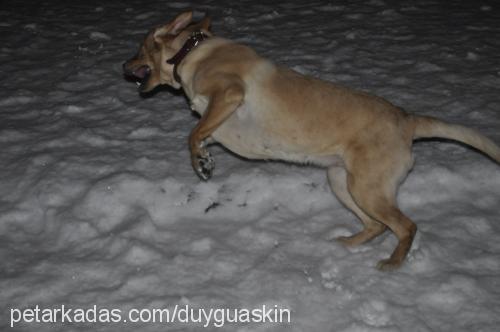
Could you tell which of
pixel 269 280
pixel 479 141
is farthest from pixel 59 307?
pixel 479 141

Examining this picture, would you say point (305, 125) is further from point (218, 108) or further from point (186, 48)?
point (186, 48)

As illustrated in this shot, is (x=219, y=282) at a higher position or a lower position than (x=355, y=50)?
lower

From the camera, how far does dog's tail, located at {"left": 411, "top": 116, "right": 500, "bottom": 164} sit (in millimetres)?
3350

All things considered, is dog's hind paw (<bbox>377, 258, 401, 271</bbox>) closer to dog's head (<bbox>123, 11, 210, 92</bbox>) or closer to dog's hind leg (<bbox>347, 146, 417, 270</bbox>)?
dog's hind leg (<bbox>347, 146, 417, 270</bbox>)

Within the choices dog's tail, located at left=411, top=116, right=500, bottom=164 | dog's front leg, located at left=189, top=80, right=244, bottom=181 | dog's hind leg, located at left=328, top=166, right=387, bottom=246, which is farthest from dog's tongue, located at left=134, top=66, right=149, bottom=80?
dog's tail, located at left=411, top=116, right=500, bottom=164

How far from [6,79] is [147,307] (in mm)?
4271

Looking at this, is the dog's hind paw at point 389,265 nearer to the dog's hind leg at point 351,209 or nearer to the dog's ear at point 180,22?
the dog's hind leg at point 351,209

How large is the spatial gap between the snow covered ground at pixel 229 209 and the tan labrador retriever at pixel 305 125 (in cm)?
39

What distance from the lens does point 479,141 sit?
11.0 ft

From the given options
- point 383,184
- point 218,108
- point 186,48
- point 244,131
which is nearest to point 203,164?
point 244,131

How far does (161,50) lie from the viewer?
12.5 ft

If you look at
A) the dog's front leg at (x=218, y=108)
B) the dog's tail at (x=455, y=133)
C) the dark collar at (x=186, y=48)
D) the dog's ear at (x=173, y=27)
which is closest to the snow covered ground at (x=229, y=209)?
the dog's tail at (x=455, y=133)

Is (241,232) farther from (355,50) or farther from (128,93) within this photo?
(355,50)

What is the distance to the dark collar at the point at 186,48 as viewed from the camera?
371cm
